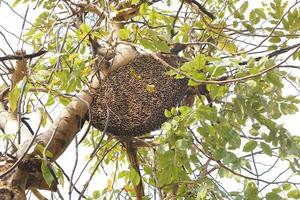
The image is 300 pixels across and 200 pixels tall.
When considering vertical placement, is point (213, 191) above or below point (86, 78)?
below

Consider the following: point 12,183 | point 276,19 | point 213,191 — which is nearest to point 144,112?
point 213,191

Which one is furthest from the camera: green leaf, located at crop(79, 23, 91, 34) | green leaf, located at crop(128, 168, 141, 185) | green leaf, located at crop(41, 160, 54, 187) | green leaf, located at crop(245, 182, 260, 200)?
green leaf, located at crop(128, 168, 141, 185)

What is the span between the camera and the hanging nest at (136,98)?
5.26 feet

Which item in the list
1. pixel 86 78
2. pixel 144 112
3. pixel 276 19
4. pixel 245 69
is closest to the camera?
pixel 245 69

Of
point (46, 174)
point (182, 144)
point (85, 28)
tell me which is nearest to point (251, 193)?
→ point (182, 144)

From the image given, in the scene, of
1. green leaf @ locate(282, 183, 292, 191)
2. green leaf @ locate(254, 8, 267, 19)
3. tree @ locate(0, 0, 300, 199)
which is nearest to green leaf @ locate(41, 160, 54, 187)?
tree @ locate(0, 0, 300, 199)

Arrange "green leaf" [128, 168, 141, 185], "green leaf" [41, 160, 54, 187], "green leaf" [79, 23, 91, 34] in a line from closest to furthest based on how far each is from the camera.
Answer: "green leaf" [41, 160, 54, 187] → "green leaf" [79, 23, 91, 34] → "green leaf" [128, 168, 141, 185]

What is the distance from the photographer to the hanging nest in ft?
5.26

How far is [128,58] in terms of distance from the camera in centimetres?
170

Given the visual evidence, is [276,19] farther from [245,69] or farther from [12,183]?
[12,183]

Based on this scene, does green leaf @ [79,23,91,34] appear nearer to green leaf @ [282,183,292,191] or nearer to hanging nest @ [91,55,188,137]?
hanging nest @ [91,55,188,137]

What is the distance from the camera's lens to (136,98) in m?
1.62

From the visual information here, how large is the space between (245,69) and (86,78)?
57 cm

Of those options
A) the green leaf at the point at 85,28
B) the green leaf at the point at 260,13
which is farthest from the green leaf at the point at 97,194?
the green leaf at the point at 260,13
